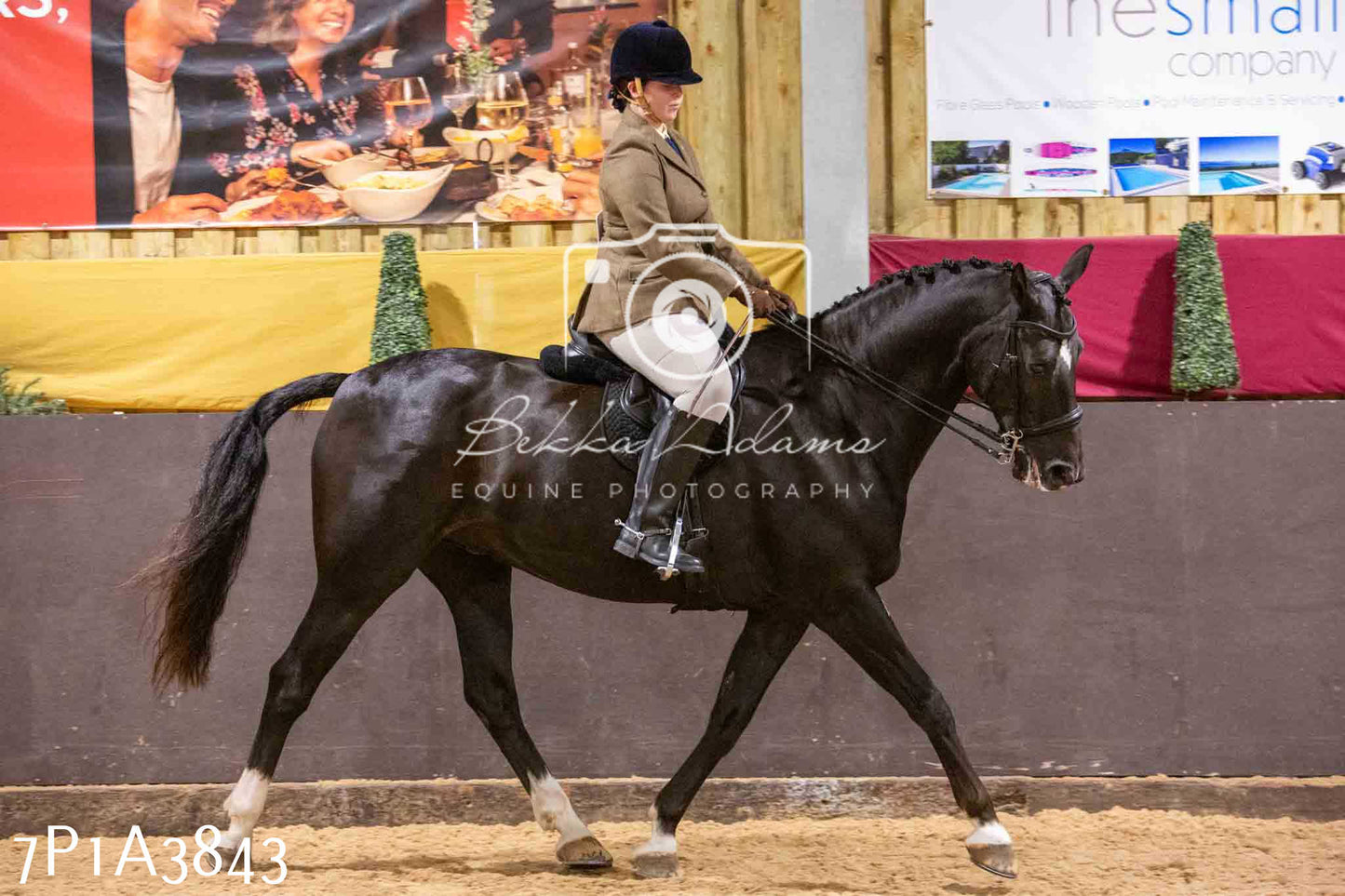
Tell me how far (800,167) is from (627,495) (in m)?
2.81

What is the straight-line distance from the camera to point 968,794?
424 cm

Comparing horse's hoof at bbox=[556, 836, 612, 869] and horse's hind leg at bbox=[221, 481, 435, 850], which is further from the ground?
horse's hind leg at bbox=[221, 481, 435, 850]

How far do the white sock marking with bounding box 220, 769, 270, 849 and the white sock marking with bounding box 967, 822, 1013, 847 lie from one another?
93.6 inches

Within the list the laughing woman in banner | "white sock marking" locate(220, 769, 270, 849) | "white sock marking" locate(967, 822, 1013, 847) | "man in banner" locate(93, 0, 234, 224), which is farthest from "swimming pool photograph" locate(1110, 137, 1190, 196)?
"white sock marking" locate(220, 769, 270, 849)

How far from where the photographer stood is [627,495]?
14.6 ft

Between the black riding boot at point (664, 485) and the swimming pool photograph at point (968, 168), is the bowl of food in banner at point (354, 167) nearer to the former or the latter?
the swimming pool photograph at point (968, 168)

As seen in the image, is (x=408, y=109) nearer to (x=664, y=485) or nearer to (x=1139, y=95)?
(x=664, y=485)

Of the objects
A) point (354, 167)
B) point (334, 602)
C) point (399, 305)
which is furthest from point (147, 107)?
point (334, 602)

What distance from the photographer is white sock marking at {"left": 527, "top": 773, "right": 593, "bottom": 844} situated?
15.4ft

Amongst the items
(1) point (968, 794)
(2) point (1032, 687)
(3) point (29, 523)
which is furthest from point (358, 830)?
(2) point (1032, 687)

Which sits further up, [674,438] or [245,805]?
[674,438]

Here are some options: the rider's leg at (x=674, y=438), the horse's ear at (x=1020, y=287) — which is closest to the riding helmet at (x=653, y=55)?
the rider's leg at (x=674, y=438)

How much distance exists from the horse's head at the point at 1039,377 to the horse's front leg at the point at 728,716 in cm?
102

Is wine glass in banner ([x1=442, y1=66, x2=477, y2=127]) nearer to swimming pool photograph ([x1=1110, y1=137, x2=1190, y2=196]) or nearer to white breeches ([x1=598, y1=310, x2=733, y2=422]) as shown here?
white breeches ([x1=598, y1=310, x2=733, y2=422])
